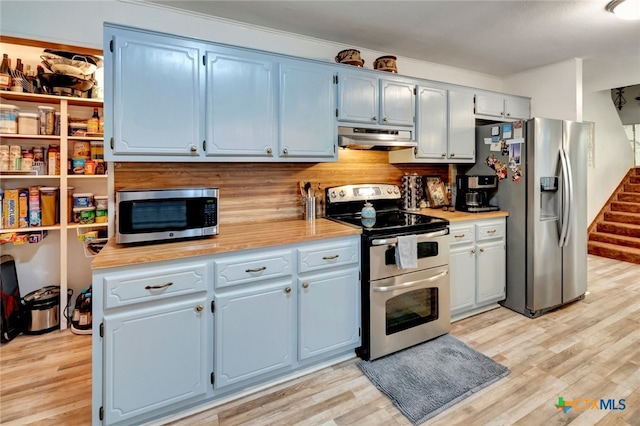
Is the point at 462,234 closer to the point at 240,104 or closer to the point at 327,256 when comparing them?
the point at 327,256

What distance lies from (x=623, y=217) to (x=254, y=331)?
22.5ft

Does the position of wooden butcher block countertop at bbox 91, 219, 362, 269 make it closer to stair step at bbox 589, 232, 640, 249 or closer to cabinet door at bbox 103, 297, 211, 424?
cabinet door at bbox 103, 297, 211, 424

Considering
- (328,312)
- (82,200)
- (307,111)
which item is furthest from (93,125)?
(328,312)

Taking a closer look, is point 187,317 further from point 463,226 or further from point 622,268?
point 622,268

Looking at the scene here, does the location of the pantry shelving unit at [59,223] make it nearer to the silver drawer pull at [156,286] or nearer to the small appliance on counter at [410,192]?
the silver drawer pull at [156,286]

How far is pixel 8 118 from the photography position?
265 centimetres

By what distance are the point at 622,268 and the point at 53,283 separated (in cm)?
703

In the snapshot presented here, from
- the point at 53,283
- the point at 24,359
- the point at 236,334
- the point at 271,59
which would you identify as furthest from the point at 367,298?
the point at 53,283

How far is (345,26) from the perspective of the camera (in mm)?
2652

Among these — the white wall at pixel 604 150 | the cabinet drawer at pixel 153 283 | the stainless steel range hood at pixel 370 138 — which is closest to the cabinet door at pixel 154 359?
the cabinet drawer at pixel 153 283

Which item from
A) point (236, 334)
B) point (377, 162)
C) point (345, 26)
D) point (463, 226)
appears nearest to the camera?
point (236, 334)

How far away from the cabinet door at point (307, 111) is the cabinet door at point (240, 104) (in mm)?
92

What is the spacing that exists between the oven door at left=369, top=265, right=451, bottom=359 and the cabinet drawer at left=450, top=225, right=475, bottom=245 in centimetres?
35

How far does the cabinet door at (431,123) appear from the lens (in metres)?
2.94
